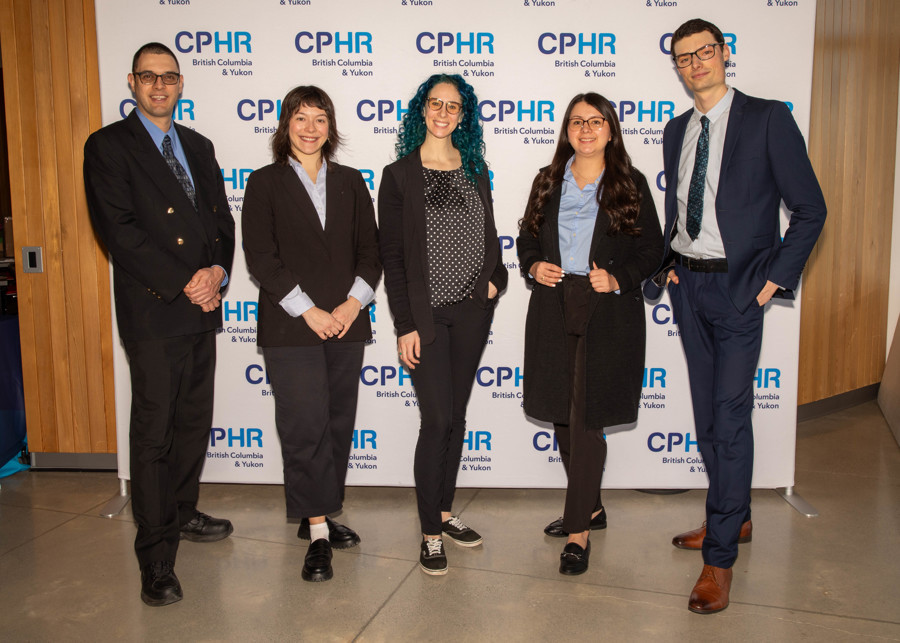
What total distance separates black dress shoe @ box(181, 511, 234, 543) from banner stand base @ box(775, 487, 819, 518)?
2.76m

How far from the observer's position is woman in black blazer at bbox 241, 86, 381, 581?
283cm

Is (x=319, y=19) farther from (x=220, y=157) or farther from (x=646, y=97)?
(x=646, y=97)

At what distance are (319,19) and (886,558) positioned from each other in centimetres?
353

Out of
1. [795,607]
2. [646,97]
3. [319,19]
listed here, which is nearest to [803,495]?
[795,607]

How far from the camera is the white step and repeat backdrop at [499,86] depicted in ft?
11.4

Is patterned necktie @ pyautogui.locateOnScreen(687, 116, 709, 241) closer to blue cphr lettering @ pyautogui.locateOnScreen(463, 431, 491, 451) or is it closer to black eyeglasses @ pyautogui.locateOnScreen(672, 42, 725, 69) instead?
black eyeglasses @ pyautogui.locateOnScreen(672, 42, 725, 69)

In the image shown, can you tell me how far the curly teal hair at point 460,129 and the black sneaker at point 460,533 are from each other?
4.97 feet

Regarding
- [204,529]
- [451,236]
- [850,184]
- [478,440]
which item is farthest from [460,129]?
[850,184]

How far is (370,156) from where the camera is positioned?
11.8ft

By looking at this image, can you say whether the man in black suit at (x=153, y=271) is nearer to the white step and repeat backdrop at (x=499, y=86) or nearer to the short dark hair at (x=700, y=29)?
the white step and repeat backdrop at (x=499, y=86)

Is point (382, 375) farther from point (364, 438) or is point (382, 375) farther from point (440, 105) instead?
point (440, 105)

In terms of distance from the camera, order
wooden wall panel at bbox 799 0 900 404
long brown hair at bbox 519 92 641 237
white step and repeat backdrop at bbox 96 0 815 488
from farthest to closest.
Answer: wooden wall panel at bbox 799 0 900 404, white step and repeat backdrop at bbox 96 0 815 488, long brown hair at bbox 519 92 641 237

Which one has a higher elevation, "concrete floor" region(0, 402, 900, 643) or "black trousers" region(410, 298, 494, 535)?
"black trousers" region(410, 298, 494, 535)

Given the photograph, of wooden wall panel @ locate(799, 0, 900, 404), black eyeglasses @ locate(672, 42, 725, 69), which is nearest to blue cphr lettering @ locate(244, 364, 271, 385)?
black eyeglasses @ locate(672, 42, 725, 69)
